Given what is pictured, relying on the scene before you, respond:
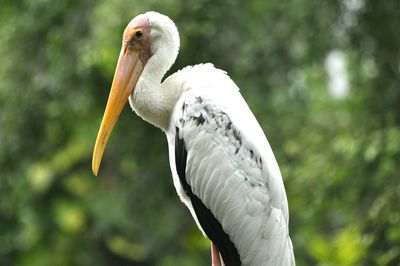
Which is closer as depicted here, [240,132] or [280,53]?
[240,132]

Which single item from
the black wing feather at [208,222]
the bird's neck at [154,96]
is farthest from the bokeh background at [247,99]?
the bird's neck at [154,96]

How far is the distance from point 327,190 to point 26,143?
11.5 feet

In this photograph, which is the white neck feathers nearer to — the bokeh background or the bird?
the bird

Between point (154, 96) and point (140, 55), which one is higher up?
point (140, 55)

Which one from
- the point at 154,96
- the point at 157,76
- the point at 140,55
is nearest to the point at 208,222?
the point at 154,96

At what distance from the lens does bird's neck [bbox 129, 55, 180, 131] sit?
6.48 meters

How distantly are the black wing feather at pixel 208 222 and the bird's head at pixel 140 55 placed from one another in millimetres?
466

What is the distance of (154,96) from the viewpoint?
21.3 feet

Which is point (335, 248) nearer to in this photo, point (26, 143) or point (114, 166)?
point (26, 143)

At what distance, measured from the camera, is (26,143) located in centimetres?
1166

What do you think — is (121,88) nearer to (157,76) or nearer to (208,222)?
(157,76)

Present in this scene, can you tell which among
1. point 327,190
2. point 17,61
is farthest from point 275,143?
point 17,61

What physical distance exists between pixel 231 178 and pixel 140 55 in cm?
96

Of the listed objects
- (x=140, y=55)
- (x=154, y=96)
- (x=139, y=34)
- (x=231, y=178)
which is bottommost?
(x=231, y=178)
